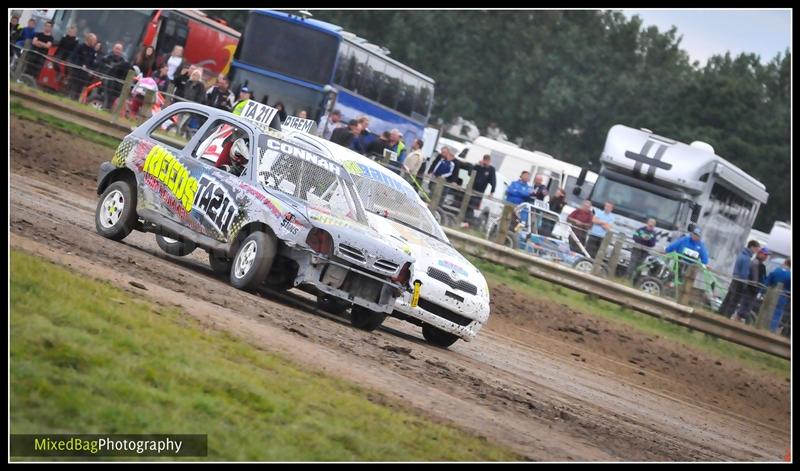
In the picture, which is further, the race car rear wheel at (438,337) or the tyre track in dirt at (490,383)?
the race car rear wheel at (438,337)

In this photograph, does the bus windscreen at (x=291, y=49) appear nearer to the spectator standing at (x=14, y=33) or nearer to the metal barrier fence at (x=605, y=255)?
the spectator standing at (x=14, y=33)

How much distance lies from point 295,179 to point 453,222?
A: 1125 centimetres

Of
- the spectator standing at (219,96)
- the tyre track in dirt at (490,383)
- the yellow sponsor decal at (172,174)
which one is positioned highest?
the spectator standing at (219,96)

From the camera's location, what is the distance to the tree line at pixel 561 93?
6956 centimetres

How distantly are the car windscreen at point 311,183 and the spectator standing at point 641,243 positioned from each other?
10678 mm

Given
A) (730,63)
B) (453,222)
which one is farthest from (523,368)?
(730,63)

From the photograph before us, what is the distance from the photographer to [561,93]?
2857 inches

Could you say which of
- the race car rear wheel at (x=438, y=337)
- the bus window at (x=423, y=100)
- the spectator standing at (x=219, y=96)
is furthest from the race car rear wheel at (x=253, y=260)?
the bus window at (x=423, y=100)

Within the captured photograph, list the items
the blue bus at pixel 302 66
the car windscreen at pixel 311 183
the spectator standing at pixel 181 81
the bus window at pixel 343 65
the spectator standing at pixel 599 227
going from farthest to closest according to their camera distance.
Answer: the bus window at pixel 343 65, the blue bus at pixel 302 66, the spectator standing at pixel 181 81, the spectator standing at pixel 599 227, the car windscreen at pixel 311 183

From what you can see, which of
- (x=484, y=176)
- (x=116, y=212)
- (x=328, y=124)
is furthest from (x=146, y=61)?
(x=116, y=212)

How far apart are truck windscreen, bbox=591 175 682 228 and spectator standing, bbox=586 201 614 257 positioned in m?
0.47

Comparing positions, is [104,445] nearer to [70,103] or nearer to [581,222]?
[581,222]

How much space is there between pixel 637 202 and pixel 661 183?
2.21 feet
